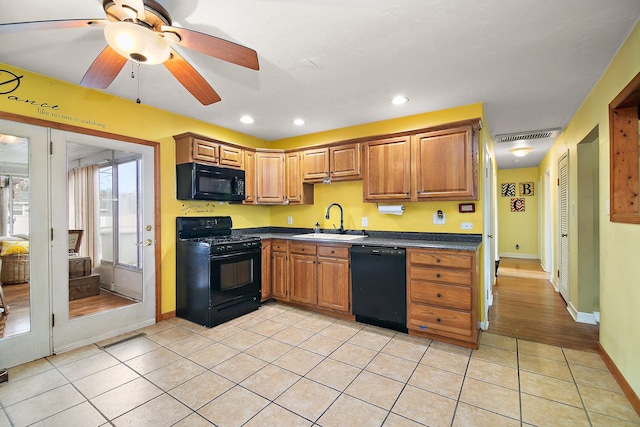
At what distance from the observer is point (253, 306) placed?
12.4 ft

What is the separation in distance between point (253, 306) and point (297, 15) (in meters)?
3.19

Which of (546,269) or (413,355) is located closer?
(413,355)

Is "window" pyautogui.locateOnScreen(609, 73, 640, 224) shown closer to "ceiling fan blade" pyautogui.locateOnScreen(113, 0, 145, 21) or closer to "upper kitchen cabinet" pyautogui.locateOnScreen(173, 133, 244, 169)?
"ceiling fan blade" pyautogui.locateOnScreen(113, 0, 145, 21)

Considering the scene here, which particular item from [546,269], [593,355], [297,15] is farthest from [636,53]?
[546,269]

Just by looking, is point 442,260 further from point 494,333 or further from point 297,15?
point 297,15

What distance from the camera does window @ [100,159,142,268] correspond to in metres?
3.28

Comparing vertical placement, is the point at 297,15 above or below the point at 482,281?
above

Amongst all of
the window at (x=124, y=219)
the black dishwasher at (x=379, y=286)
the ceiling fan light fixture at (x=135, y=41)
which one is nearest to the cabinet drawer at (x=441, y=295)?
the black dishwasher at (x=379, y=286)

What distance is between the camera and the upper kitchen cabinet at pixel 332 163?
381 centimetres

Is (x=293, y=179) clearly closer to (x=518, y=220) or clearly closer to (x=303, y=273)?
(x=303, y=273)

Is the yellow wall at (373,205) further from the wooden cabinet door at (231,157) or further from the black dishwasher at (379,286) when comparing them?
the wooden cabinet door at (231,157)

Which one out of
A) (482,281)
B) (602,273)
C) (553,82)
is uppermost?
(553,82)

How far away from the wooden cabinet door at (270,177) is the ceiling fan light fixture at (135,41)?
106 inches

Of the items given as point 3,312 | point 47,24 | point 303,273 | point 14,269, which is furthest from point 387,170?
point 3,312
